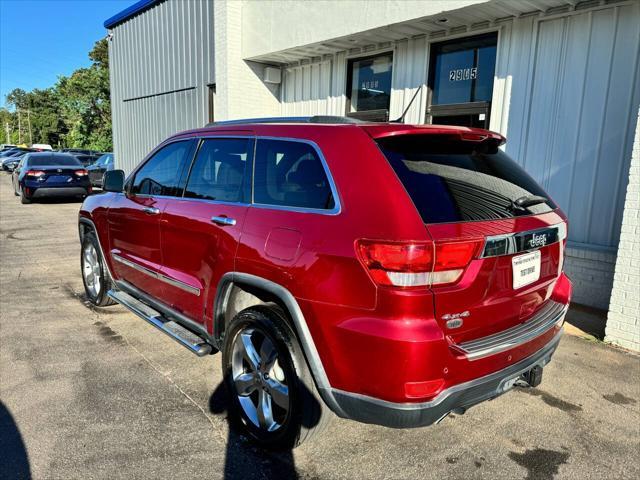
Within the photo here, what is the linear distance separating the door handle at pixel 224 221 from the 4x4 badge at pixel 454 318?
1416 millimetres

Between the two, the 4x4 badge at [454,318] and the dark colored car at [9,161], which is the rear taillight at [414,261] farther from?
the dark colored car at [9,161]

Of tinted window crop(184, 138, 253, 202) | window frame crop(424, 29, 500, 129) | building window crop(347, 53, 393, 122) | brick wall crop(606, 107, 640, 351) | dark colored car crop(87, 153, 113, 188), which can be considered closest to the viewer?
tinted window crop(184, 138, 253, 202)

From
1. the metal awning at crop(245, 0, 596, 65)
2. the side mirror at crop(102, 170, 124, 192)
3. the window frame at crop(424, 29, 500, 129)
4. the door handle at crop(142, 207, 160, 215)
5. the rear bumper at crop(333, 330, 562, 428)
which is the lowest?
the rear bumper at crop(333, 330, 562, 428)

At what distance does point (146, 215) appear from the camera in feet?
12.9

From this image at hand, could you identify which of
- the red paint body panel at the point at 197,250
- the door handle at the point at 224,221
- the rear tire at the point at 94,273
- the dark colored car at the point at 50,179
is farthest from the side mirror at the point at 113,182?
the dark colored car at the point at 50,179

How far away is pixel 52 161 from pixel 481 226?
1630cm

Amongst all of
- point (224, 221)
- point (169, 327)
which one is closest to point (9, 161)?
point (169, 327)

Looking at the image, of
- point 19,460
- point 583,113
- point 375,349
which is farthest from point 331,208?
point 583,113

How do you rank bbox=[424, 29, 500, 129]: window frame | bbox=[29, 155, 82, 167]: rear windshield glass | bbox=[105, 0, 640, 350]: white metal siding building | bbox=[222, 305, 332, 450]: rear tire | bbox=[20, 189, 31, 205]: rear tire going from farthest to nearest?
1. bbox=[29, 155, 82, 167]: rear windshield glass
2. bbox=[20, 189, 31, 205]: rear tire
3. bbox=[424, 29, 500, 129]: window frame
4. bbox=[105, 0, 640, 350]: white metal siding building
5. bbox=[222, 305, 332, 450]: rear tire

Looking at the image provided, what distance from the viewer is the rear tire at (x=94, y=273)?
4.97 meters

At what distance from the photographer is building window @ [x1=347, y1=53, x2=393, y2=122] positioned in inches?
321

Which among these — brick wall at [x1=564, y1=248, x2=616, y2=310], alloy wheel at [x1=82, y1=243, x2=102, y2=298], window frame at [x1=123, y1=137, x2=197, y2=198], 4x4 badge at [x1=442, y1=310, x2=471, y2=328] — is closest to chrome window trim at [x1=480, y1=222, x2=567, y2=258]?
4x4 badge at [x1=442, y1=310, x2=471, y2=328]

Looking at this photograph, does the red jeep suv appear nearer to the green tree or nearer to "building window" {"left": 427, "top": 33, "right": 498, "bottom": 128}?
"building window" {"left": 427, "top": 33, "right": 498, "bottom": 128}

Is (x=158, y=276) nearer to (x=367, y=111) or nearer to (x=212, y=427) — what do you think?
(x=212, y=427)
